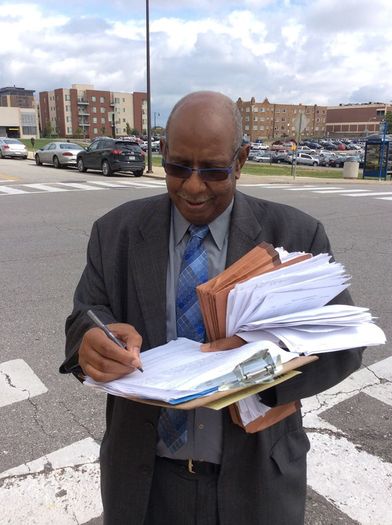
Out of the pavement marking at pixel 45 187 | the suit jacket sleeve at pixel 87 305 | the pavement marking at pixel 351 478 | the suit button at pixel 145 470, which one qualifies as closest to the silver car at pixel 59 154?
the pavement marking at pixel 45 187

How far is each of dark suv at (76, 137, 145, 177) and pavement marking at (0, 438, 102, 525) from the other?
18.6 m

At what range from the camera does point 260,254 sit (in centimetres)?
119

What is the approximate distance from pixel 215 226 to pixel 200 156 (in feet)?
0.75

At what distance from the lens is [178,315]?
4.61 feet

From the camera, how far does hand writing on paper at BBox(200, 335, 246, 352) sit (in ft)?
3.78

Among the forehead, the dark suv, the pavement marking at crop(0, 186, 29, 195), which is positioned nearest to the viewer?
the forehead

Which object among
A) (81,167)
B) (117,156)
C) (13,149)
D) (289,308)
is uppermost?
(289,308)

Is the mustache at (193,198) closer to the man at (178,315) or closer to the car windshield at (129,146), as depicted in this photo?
the man at (178,315)

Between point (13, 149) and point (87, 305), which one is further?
point (13, 149)

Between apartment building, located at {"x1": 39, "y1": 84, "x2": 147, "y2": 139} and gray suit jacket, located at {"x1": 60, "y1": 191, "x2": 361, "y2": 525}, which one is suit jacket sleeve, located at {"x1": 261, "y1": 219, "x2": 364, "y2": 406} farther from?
apartment building, located at {"x1": 39, "y1": 84, "x2": 147, "y2": 139}

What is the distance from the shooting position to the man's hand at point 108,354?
1133mm

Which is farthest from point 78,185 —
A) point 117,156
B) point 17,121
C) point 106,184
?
point 17,121

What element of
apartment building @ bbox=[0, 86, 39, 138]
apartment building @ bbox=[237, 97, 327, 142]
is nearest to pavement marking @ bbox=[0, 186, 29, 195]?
apartment building @ bbox=[0, 86, 39, 138]

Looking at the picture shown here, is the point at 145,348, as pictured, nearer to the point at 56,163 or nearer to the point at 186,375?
the point at 186,375
